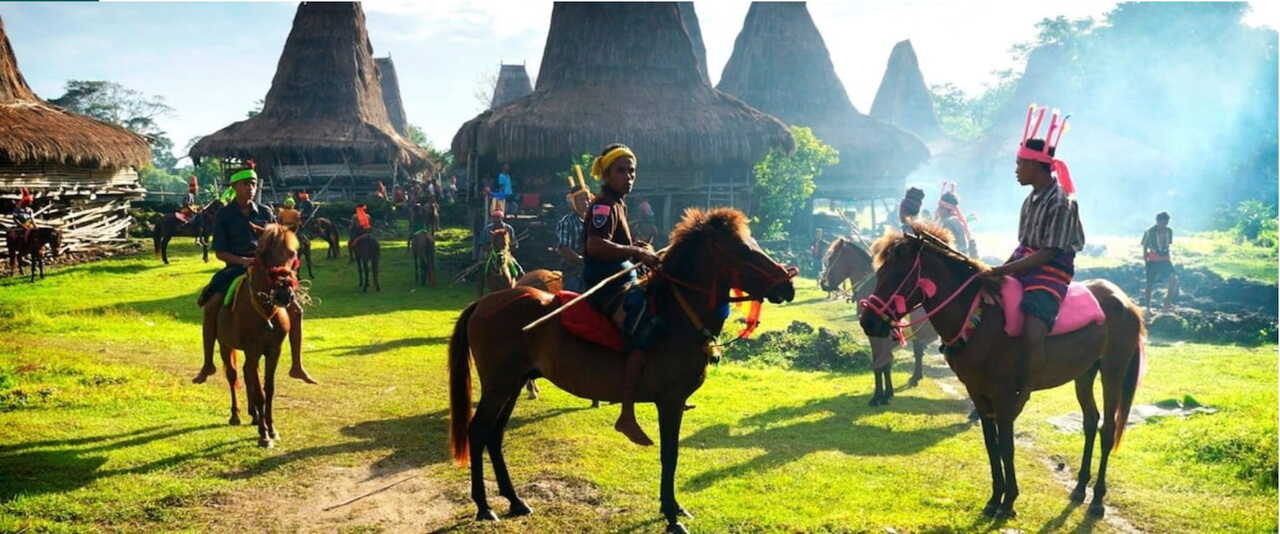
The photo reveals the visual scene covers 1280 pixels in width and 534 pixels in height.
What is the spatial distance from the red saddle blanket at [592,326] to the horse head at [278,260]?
2.84 metres

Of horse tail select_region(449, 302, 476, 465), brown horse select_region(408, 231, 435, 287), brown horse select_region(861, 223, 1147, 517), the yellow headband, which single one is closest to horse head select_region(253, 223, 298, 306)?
horse tail select_region(449, 302, 476, 465)

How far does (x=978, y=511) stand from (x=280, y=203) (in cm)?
3424

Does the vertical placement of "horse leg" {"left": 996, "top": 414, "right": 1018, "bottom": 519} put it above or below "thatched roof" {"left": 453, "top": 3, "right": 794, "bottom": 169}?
below

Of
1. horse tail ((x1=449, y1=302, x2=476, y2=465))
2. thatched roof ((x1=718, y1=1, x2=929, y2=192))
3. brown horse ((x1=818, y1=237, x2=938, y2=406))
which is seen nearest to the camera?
horse tail ((x1=449, y1=302, x2=476, y2=465))

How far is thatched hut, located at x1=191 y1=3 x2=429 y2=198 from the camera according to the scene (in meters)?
33.0

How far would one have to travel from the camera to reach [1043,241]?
641 cm

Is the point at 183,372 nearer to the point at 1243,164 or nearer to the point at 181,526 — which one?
the point at 181,526

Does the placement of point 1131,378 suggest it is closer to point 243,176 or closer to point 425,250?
point 243,176

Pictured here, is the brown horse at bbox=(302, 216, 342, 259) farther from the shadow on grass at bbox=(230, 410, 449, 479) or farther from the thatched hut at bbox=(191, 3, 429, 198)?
the shadow on grass at bbox=(230, 410, 449, 479)

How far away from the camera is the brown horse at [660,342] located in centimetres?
581

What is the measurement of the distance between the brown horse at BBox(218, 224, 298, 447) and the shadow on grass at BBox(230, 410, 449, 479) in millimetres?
497

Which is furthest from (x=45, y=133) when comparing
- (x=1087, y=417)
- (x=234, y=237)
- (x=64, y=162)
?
(x=1087, y=417)

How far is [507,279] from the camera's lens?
13359 millimetres

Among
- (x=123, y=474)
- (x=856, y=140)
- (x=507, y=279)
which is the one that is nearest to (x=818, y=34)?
(x=856, y=140)
